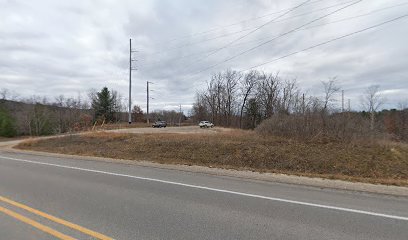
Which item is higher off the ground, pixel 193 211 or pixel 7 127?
pixel 7 127

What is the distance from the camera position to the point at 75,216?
19.5 feet

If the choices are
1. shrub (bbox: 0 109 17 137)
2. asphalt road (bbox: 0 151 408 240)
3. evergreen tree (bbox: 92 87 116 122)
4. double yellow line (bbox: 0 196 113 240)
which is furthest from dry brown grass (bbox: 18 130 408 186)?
evergreen tree (bbox: 92 87 116 122)

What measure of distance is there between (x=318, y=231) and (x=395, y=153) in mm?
13520

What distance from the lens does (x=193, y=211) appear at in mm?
6355

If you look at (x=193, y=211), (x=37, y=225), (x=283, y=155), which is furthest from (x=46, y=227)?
(x=283, y=155)

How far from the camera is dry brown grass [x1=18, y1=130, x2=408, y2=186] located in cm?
1388

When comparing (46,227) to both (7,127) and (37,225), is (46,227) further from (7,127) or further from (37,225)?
(7,127)

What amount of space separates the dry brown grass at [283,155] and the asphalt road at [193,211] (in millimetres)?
4423

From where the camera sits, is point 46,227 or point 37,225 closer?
point 46,227

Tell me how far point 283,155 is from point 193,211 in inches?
417

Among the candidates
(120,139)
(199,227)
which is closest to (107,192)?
(199,227)

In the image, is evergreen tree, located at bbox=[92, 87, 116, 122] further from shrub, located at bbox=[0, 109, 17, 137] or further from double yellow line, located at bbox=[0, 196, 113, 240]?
double yellow line, located at bbox=[0, 196, 113, 240]

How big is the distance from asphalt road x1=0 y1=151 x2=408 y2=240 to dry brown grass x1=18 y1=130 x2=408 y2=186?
4.42 metres

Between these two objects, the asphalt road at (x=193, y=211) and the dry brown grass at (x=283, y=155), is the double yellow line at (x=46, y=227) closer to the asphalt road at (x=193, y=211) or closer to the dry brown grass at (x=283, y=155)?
the asphalt road at (x=193, y=211)
